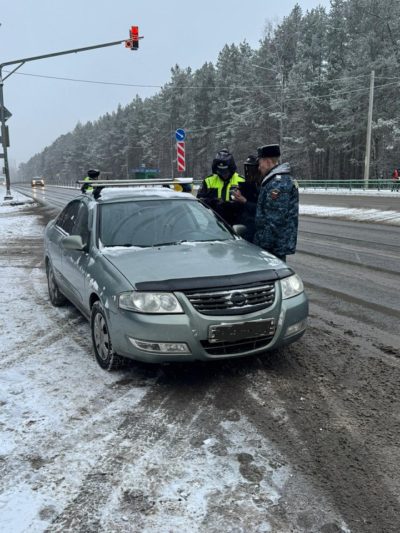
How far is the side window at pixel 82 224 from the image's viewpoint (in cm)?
482

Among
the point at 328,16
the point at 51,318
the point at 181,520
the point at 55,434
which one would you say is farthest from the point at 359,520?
the point at 328,16

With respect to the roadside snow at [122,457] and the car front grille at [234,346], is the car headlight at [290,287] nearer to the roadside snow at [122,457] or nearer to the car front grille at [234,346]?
the car front grille at [234,346]

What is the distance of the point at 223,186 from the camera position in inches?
234

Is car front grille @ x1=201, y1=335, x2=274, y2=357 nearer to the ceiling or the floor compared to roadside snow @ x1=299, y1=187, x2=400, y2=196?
nearer to the floor

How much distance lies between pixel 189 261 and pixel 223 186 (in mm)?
2259

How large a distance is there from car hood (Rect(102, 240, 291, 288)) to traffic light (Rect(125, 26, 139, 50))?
1607 cm

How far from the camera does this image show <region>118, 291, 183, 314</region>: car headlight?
3472 mm

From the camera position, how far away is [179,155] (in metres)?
12.7

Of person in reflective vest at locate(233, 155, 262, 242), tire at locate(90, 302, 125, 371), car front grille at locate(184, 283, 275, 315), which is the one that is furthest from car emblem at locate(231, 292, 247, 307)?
person in reflective vest at locate(233, 155, 262, 242)

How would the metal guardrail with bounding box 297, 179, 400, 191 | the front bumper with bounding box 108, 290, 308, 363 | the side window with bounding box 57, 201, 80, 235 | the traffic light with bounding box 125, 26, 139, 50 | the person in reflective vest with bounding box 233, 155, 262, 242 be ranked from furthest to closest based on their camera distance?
the metal guardrail with bounding box 297, 179, 400, 191, the traffic light with bounding box 125, 26, 139, 50, the side window with bounding box 57, 201, 80, 235, the person in reflective vest with bounding box 233, 155, 262, 242, the front bumper with bounding box 108, 290, 308, 363

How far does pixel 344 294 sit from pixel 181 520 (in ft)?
15.6

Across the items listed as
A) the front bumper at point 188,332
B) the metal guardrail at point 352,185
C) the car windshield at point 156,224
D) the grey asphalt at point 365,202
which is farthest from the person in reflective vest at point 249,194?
the metal guardrail at point 352,185

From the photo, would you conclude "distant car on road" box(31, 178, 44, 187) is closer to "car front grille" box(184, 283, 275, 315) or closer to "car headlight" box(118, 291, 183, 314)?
"car headlight" box(118, 291, 183, 314)

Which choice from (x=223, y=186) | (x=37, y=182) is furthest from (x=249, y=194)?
(x=37, y=182)
